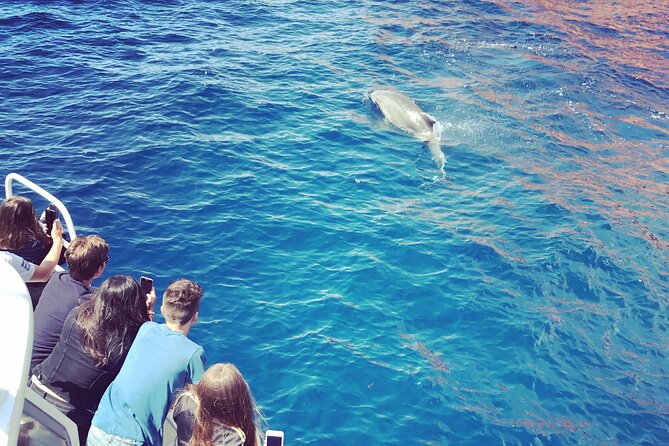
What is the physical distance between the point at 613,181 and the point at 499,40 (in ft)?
34.7

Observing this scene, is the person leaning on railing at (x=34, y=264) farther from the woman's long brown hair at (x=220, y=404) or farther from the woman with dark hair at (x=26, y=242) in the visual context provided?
the woman's long brown hair at (x=220, y=404)

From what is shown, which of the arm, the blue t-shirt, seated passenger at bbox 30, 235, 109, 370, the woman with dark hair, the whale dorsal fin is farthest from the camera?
the whale dorsal fin

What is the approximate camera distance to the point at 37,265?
675cm

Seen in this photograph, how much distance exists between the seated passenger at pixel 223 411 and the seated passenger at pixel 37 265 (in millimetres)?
3115

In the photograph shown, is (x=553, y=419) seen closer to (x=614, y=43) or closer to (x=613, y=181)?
(x=613, y=181)

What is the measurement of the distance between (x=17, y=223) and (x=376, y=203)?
8.51 m

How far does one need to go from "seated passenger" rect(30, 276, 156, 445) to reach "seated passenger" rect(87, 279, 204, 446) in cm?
32

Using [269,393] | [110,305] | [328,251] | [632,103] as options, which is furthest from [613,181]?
[110,305]

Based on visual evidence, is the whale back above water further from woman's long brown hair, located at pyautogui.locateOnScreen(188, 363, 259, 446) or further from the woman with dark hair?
woman's long brown hair, located at pyautogui.locateOnScreen(188, 363, 259, 446)

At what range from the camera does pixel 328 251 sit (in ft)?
40.2

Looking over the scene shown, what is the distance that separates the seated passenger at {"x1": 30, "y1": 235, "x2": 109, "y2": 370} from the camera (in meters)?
5.60

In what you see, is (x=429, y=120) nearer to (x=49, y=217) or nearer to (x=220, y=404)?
(x=49, y=217)

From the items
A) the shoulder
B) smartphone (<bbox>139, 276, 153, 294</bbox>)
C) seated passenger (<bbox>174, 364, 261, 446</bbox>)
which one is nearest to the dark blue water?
smartphone (<bbox>139, 276, 153, 294</bbox>)

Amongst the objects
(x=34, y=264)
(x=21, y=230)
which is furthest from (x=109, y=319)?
(x=21, y=230)
